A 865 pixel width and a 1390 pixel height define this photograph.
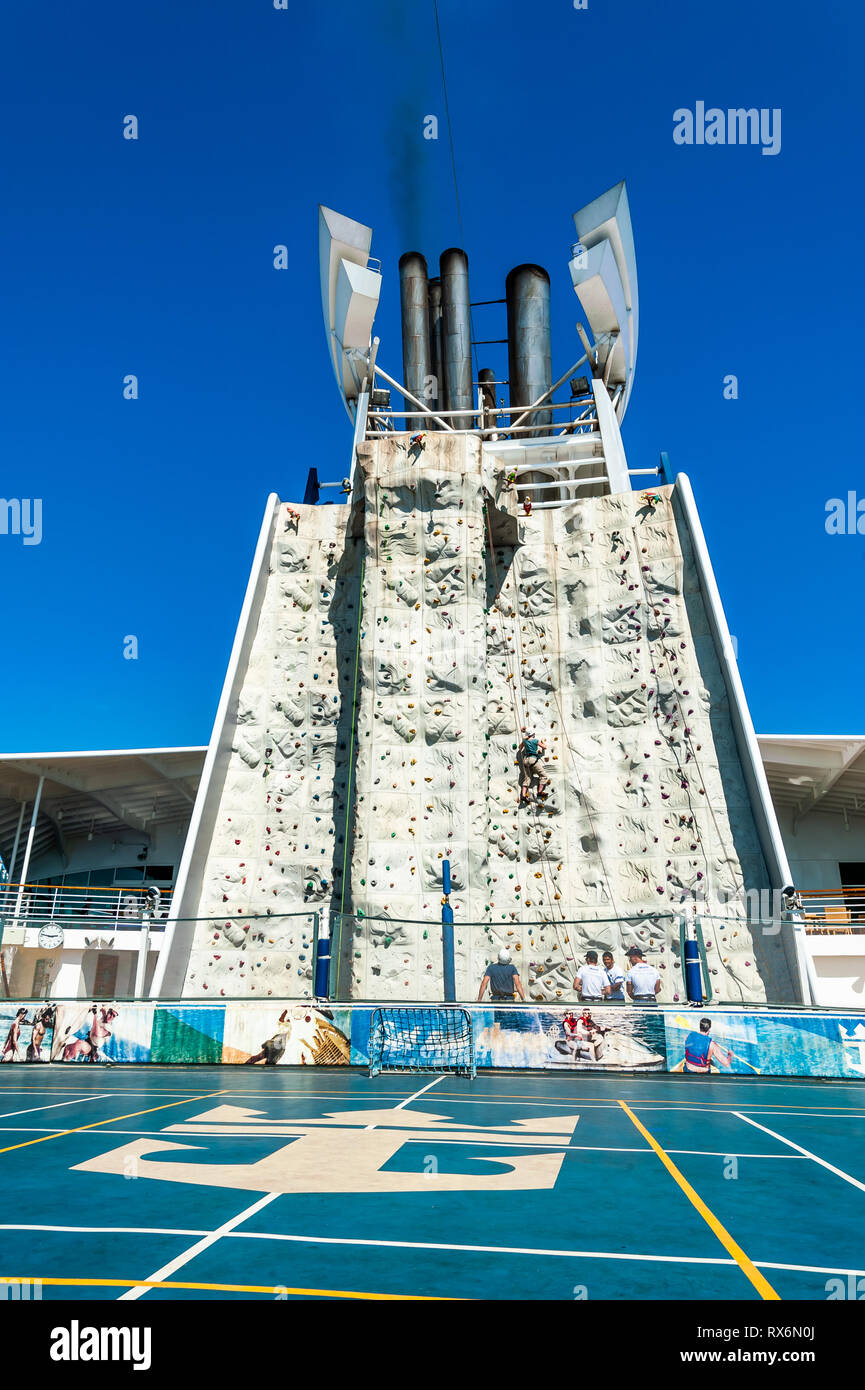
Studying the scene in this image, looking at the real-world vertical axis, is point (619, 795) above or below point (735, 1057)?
above

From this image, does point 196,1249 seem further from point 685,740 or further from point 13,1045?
point 685,740

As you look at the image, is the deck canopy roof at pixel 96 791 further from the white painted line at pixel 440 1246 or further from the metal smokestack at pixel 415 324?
the white painted line at pixel 440 1246

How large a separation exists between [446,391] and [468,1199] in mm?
32526

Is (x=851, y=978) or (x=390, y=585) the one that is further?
(x=851, y=978)

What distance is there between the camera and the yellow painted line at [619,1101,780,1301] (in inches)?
142

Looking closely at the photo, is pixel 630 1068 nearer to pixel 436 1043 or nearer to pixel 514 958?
pixel 436 1043

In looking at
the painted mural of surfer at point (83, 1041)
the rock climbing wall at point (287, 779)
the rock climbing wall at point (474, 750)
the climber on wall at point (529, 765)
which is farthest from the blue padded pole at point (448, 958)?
the painted mural of surfer at point (83, 1041)

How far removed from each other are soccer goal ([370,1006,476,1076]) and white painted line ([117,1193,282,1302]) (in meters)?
8.08

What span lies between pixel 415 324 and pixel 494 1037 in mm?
29052

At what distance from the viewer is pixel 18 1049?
13898 mm

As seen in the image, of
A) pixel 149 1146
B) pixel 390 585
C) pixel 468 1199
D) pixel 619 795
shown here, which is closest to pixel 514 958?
pixel 619 795

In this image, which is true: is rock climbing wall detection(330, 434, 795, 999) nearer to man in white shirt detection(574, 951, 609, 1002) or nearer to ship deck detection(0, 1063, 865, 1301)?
man in white shirt detection(574, 951, 609, 1002)

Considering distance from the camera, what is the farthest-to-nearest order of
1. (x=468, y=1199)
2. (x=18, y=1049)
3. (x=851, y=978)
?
(x=851, y=978), (x=18, y=1049), (x=468, y=1199)
